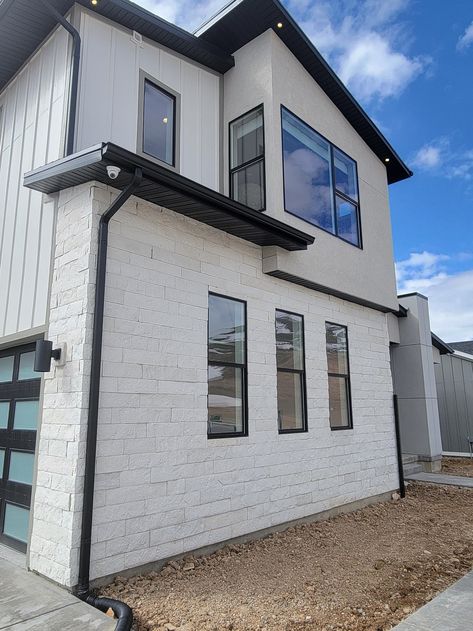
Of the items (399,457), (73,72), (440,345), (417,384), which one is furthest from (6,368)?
(440,345)

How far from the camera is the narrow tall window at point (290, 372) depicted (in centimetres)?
595

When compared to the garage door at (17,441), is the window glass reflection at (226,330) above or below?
above

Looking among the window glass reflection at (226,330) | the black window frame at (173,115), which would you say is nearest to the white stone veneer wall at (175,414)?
the window glass reflection at (226,330)

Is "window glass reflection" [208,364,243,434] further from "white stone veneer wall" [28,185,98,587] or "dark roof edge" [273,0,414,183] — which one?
"dark roof edge" [273,0,414,183]

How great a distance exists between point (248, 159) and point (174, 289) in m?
2.62

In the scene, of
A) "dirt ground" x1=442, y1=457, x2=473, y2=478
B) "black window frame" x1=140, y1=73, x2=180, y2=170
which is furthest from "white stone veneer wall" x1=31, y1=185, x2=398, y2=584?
"dirt ground" x1=442, y1=457, x2=473, y2=478

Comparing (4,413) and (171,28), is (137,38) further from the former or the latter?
(4,413)

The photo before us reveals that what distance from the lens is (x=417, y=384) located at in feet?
33.9

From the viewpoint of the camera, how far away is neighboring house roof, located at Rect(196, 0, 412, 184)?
20.0 feet

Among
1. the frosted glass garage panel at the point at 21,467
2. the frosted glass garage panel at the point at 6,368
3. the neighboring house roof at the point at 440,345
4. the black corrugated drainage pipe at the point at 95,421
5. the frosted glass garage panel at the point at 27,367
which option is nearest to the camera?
the black corrugated drainage pipe at the point at 95,421

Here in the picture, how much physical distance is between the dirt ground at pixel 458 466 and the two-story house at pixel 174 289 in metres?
2.92

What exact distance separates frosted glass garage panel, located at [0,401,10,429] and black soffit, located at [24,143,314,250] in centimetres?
257

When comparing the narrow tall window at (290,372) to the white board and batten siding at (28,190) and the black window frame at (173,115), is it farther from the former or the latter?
the white board and batten siding at (28,190)

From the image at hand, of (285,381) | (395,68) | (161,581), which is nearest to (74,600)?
(161,581)
